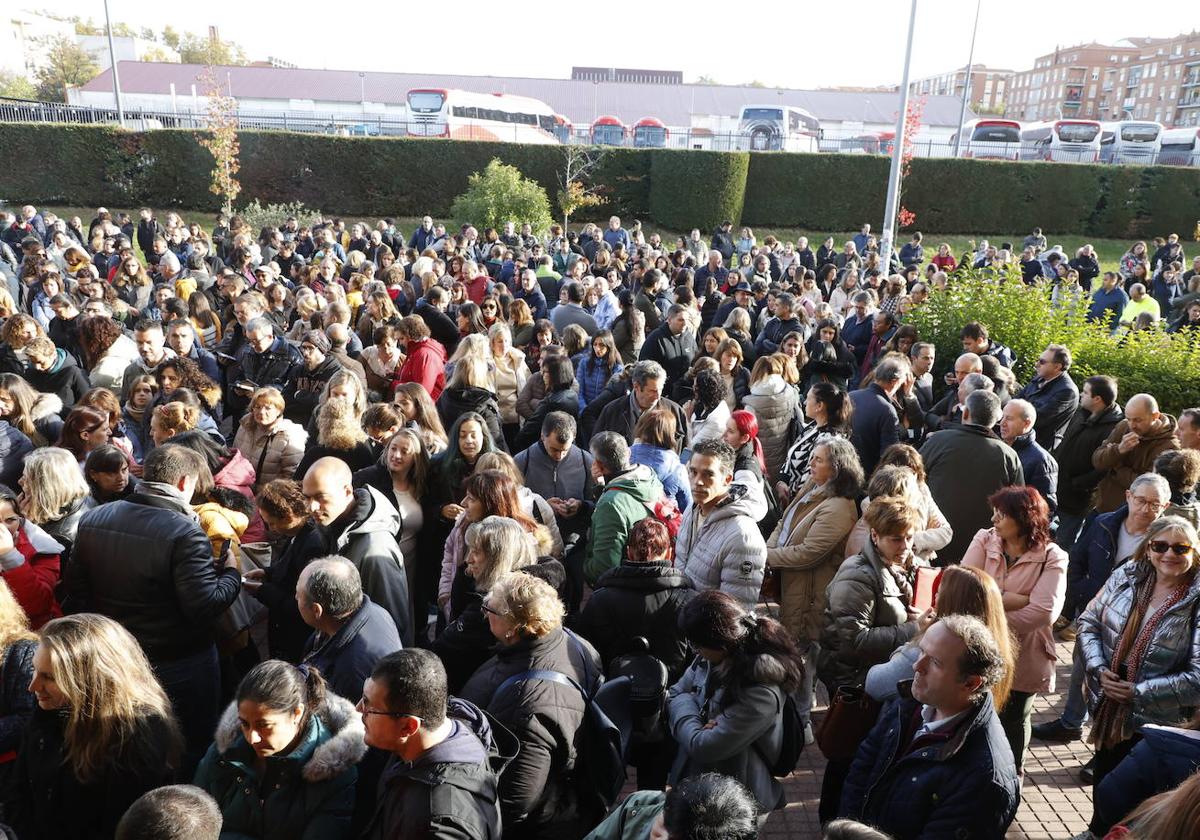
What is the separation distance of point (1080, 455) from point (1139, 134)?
140 feet

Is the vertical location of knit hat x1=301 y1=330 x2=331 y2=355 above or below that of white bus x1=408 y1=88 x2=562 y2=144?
below

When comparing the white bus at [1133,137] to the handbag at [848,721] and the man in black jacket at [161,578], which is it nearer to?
the handbag at [848,721]

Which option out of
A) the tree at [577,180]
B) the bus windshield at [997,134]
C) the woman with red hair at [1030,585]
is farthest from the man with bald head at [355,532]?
the bus windshield at [997,134]

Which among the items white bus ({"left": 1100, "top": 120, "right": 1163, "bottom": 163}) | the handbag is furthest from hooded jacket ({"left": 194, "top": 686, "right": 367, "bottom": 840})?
white bus ({"left": 1100, "top": 120, "right": 1163, "bottom": 163})

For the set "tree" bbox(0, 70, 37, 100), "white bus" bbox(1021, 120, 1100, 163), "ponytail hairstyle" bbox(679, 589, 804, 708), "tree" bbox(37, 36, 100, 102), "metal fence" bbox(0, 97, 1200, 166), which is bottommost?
"ponytail hairstyle" bbox(679, 589, 804, 708)

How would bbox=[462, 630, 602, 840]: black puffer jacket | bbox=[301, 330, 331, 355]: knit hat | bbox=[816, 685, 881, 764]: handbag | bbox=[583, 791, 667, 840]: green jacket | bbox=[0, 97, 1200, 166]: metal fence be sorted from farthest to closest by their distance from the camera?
bbox=[0, 97, 1200, 166]: metal fence < bbox=[301, 330, 331, 355]: knit hat < bbox=[816, 685, 881, 764]: handbag < bbox=[462, 630, 602, 840]: black puffer jacket < bbox=[583, 791, 667, 840]: green jacket

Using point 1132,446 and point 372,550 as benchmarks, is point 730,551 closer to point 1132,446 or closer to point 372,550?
point 372,550

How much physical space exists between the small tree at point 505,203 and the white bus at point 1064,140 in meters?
25.2

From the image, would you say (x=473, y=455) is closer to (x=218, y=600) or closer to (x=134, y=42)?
(x=218, y=600)

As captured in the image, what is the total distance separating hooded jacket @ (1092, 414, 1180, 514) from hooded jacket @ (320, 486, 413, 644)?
4.86 m

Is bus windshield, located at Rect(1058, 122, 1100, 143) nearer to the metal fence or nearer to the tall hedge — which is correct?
the metal fence

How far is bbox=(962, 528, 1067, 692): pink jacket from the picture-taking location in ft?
13.4

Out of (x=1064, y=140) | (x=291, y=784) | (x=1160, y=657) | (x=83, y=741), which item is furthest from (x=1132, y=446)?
(x=1064, y=140)

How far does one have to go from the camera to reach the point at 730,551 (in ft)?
13.9
